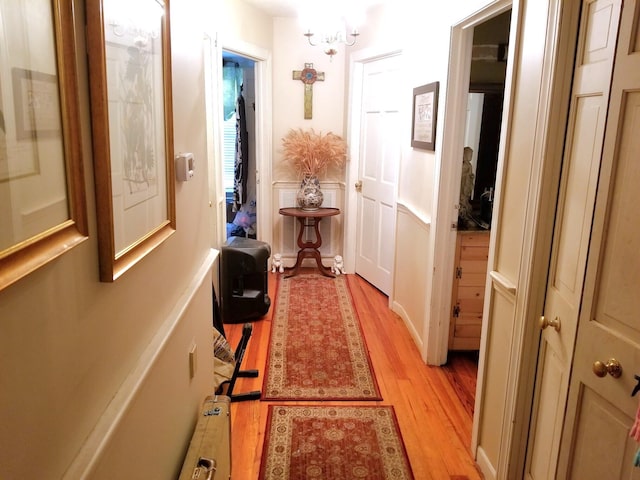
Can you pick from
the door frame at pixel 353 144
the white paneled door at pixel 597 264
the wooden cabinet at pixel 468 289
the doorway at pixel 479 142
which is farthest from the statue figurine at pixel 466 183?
the white paneled door at pixel 597 264

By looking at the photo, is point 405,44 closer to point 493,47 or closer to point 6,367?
point 493,47

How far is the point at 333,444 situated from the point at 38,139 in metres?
2.09

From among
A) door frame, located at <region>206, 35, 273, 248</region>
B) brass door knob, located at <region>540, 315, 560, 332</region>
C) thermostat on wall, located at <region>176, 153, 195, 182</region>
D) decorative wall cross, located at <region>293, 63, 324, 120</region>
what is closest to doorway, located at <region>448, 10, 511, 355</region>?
brass door knob, located at <region>540, 315, 560, 332</region>

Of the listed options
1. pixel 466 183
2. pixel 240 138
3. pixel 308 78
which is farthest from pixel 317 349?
pixel 240 138

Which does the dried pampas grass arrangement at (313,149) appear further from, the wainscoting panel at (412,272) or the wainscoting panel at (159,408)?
the wainscoting panel at (159,408)

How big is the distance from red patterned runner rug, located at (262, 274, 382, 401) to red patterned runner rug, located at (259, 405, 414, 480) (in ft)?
0.53

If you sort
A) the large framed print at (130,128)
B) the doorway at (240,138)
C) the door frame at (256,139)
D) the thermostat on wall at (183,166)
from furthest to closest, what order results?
1. the doorway at (240,138)
2. the door frame at (256,139)
3. the thermostat on wall at (183,166)
4. the large framed print at (130,128)

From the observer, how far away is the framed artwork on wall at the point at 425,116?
3.05 meters

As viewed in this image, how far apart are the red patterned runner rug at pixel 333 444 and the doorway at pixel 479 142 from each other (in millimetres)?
876

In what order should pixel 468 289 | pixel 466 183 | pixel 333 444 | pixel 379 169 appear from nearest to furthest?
pixel 333 444 → pixel 468 289 → pixel 466 183 → pixel 379 169

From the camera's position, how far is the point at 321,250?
205 inches

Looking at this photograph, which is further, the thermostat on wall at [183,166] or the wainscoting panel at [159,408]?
the thermostat on wall at [183,166]

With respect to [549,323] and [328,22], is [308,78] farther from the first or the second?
[549,323]

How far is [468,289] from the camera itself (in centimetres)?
312
